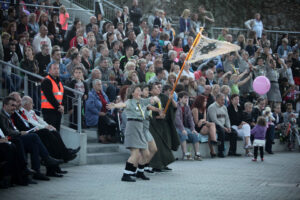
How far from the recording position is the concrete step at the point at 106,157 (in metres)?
13.0

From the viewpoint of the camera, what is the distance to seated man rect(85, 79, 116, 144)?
13.8m

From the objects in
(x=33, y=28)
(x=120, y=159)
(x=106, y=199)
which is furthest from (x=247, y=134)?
(x=106, y=199)

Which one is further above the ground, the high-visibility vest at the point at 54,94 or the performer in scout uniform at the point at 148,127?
the high-visibility vest at the point at 54,94

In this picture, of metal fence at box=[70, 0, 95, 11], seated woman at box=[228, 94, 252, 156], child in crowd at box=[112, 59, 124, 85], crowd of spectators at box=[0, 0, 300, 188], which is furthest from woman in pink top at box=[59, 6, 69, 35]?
seated woman at box=[228, 94, 252, 156]

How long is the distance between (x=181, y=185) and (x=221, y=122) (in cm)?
560

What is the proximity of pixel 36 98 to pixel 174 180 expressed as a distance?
156 inches

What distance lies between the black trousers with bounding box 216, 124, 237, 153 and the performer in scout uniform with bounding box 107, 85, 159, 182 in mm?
4832

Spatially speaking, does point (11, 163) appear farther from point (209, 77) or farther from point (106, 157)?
point (209, 77)

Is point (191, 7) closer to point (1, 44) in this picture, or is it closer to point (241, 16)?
point (241, 16)

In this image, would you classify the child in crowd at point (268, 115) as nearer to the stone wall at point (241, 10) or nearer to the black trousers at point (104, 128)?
the black trousers at point (104, 128)

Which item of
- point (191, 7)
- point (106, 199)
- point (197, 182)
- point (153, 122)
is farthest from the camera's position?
point (191, 7)

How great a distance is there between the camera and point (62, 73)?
570 inches

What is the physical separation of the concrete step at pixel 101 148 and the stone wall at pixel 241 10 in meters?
14.8

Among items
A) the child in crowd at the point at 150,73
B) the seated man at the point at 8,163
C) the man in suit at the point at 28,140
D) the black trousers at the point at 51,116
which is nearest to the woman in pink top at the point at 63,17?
the child in crowd at the point at 150,73
